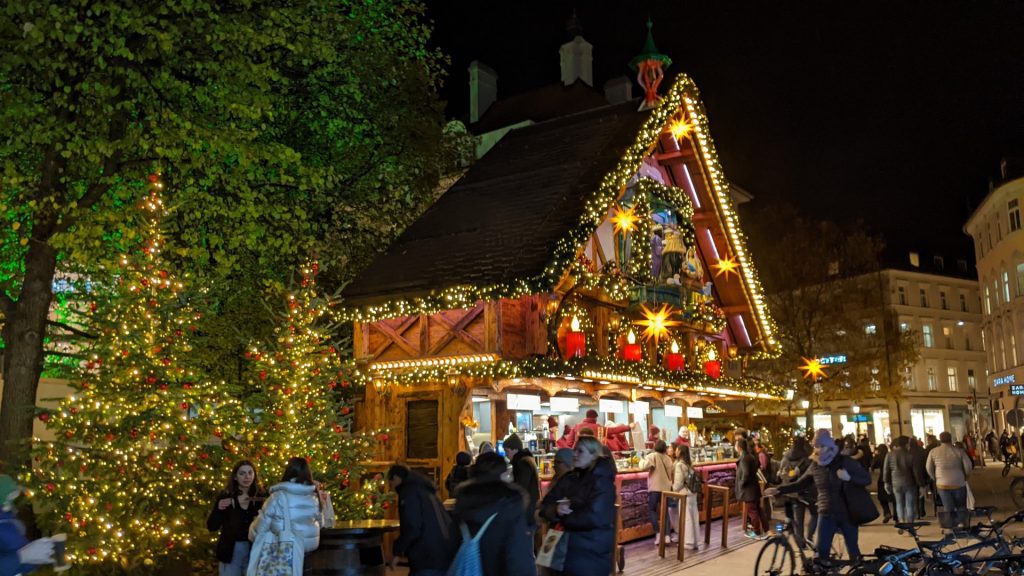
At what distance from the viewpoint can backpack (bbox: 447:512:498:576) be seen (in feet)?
19.7

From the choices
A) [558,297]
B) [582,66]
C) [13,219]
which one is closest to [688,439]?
[558,297]

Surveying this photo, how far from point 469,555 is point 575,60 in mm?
39761

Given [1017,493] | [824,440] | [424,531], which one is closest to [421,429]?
[824,440]

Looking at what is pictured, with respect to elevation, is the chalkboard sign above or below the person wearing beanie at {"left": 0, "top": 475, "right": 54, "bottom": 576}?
above

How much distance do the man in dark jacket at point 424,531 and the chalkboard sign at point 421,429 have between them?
27.2 ft

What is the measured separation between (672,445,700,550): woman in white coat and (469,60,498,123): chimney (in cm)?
3204

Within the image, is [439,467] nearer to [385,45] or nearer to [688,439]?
[688,439]

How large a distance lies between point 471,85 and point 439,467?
33165 mm

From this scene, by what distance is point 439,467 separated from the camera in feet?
48.8

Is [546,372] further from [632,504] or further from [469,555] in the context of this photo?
[469,555]

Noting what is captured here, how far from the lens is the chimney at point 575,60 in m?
43.3

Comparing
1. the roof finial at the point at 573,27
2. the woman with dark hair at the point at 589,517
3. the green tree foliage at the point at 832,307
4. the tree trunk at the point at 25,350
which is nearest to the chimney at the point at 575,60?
the roof finial at the point at 573,27

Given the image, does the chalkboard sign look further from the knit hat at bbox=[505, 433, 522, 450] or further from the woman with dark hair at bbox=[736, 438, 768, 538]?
the woman with dark hair at bbox=[736, 438, 768, 538]

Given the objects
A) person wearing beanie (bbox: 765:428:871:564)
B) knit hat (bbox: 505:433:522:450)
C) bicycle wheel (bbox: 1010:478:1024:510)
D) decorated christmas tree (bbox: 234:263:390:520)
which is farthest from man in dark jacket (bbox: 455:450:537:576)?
bicycle wheel (bbox: 1010:478:1024:510)
